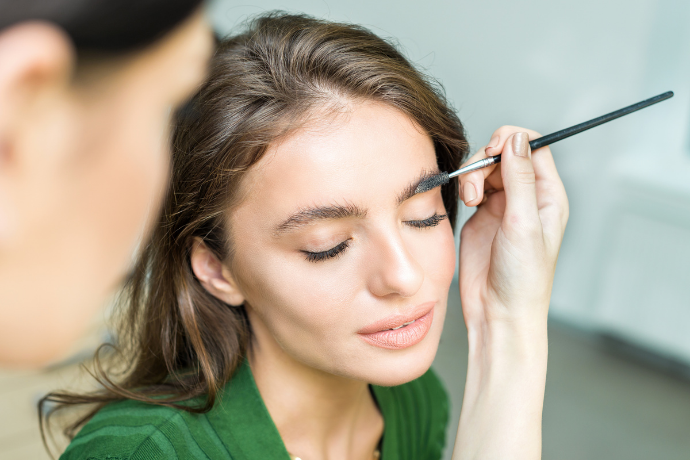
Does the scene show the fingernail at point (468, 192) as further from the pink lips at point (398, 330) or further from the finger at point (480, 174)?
the pink lips at point (398, 330)

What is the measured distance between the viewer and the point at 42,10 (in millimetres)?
217

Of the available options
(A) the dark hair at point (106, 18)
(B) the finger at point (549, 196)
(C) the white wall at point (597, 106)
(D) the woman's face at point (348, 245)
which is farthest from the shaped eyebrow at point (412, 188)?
(C) the white wall at point (597, 106)

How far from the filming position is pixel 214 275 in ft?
3.33

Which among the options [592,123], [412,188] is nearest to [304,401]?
[412,188]

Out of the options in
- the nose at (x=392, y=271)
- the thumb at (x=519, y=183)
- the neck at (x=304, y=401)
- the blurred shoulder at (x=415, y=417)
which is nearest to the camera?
the nose at (x=392, y=271)

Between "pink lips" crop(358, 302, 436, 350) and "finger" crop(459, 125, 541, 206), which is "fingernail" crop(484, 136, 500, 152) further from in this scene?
"pink lips" crop(358, 302, 436, 350)

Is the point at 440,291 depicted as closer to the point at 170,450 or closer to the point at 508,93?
the point at 170,450

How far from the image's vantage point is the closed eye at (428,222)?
35.6 inches

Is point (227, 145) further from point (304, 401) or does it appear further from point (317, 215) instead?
point (304, 401)

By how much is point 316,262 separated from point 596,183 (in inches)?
83.2

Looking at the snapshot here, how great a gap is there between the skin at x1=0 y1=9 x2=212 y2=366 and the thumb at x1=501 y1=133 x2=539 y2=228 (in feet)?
2.34

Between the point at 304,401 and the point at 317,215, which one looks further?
the point at 304,401

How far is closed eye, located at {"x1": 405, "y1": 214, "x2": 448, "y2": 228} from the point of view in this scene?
0.90 m

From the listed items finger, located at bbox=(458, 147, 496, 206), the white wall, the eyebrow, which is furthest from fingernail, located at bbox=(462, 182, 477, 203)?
the white wall
